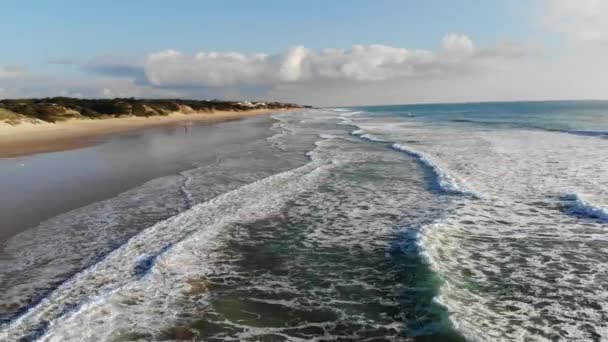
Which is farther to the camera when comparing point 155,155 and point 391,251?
point 155,155

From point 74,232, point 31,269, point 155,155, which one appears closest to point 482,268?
point 31,269

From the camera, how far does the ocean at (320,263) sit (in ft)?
20.5

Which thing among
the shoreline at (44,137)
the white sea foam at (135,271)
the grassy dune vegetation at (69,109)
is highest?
the grassy dune vegetation at (69,109)

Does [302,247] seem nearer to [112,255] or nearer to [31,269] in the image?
[112,255]

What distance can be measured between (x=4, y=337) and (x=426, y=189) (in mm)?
12508

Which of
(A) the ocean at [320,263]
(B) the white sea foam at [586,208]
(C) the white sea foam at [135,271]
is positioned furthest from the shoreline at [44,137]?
(B) the white sea foam at [586,208]

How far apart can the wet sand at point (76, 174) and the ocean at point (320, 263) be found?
1.02m

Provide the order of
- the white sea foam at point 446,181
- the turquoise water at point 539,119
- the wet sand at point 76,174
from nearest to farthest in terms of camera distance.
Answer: the wet sand at point 76,174 → the white sea foam at point 446,181 → the turquoise water at point 539,119

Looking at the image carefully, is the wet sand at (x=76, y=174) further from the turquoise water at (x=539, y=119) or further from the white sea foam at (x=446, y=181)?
the turquoise water at (x=539, y=119)

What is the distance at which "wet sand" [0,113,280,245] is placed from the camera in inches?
507

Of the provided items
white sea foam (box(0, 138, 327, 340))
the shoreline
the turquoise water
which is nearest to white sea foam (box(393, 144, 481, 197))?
white sea foam (box(0, 138, 327, 340))

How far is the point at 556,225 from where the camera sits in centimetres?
1098

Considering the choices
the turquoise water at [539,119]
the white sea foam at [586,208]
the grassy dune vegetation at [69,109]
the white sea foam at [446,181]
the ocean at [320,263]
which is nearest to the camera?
the ocean at [320,263]

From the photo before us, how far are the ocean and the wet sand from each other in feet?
3.34
